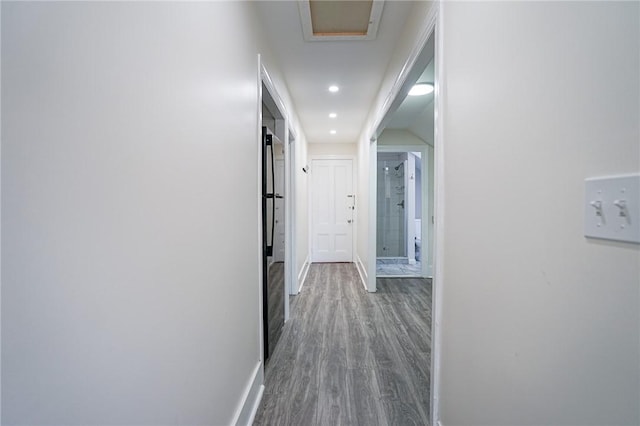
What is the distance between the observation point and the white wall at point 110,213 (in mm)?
431

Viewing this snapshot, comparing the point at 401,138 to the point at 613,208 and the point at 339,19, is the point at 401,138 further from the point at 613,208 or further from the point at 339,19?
the point at 613,208

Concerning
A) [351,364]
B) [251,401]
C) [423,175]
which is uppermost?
[423,175]

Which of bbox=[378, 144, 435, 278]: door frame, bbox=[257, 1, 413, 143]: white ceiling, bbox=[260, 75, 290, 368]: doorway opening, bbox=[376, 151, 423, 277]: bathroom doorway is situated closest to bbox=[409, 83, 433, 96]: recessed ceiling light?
bbox=[257, 1, 413, 143]: white ceiling

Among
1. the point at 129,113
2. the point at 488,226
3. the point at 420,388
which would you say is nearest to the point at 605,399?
the point at 488,226

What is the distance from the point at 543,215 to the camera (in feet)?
2.24

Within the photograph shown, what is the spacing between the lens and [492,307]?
2.99 ft

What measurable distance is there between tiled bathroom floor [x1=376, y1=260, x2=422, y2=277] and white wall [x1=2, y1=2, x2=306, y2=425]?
4.22 metres

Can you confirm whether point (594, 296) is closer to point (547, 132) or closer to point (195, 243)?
point (547, 132)

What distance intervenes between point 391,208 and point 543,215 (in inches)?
208

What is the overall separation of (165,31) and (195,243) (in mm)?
675

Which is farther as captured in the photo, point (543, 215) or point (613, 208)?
point (543, 215)

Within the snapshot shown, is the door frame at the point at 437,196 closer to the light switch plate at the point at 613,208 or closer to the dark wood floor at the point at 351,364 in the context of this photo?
the dark wood floor at the point at 351,364

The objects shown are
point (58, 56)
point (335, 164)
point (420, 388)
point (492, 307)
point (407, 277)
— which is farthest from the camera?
point (335, 164)

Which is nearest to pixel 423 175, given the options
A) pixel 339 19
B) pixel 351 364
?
pixel 339 19
